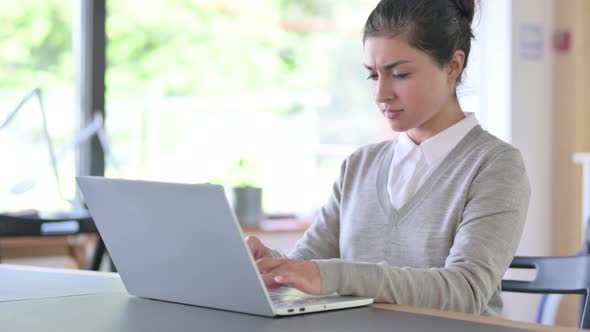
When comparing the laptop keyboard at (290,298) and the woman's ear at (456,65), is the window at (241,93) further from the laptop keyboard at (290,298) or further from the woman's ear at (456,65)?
the laptop keyboard at (290,298)

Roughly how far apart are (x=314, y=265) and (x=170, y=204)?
0.22 m

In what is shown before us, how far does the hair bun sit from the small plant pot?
2053 mm

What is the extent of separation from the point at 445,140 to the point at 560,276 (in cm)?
32

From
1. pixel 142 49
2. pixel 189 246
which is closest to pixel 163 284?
pixel 189 246

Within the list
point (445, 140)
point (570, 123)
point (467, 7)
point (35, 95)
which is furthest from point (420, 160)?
point (570, 123)

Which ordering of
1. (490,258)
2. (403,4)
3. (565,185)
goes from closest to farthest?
(490,258) < (403,4) < (565,185)

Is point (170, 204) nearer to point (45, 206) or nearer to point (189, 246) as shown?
point (189, 246)

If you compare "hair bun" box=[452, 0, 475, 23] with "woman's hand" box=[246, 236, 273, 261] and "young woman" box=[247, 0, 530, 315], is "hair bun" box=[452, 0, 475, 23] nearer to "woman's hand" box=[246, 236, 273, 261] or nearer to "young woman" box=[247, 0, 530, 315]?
"young woman" box=[247, 0, 530, 315]

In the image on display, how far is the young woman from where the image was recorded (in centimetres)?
148

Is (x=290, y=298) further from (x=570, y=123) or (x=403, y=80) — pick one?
(x=570, y=123)

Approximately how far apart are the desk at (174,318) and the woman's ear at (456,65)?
2.01ft

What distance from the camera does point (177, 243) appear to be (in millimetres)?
1234

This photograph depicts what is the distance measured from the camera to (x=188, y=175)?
428cm

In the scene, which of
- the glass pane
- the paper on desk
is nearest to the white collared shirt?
the paper on desk
